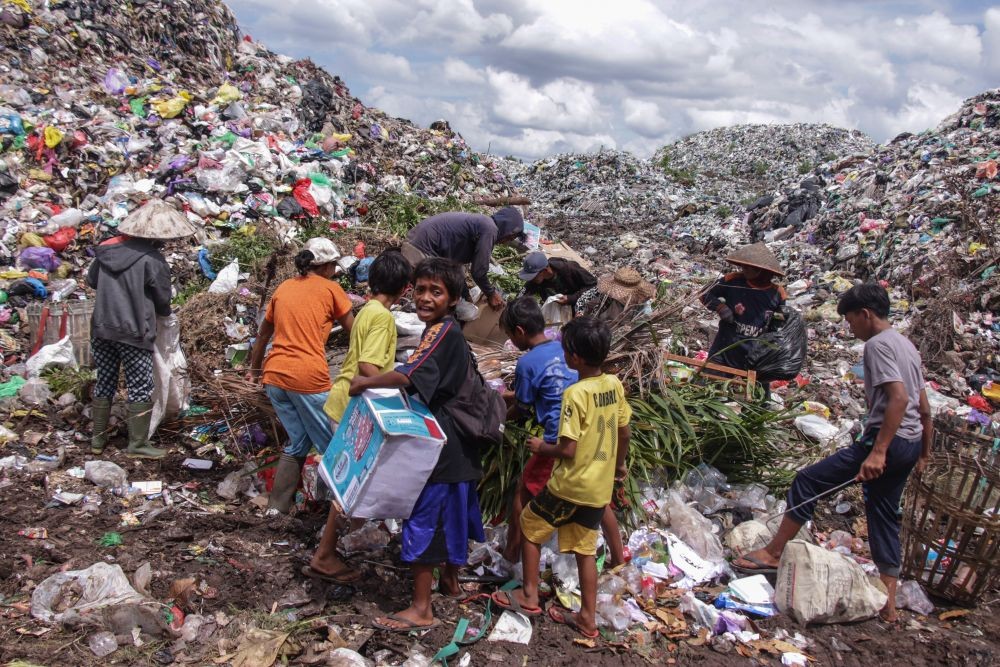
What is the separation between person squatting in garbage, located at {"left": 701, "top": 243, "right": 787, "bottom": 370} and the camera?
4.41 metres

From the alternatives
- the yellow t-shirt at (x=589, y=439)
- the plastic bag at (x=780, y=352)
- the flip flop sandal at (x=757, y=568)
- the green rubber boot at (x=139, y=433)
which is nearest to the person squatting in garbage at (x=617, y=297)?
the plastic bag at (x=780, y=352)

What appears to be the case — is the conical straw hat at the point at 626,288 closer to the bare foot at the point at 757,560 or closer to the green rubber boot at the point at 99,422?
the bare foot at the point at 757,560

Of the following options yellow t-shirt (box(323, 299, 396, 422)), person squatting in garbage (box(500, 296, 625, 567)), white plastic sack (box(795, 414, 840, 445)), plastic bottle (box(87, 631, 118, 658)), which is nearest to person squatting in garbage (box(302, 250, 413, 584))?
yellow t-shirt (box(323, 299, 396, 422))

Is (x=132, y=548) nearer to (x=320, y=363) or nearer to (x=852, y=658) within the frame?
(x=320, y=363)

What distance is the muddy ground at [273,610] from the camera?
8.11 ft

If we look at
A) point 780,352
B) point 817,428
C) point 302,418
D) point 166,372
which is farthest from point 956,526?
point 166,372

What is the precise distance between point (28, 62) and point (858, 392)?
1045cm

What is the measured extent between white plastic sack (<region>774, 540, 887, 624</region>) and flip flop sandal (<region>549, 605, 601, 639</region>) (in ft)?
2.97

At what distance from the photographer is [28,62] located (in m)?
8.87

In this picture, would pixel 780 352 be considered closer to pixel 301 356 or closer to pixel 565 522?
pixel 565 522

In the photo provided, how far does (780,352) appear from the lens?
14.7 ft

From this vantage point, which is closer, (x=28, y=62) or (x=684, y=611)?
(x=684, y=611)

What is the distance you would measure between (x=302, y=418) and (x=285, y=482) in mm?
359

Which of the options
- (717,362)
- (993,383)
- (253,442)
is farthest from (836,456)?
(993,383)
